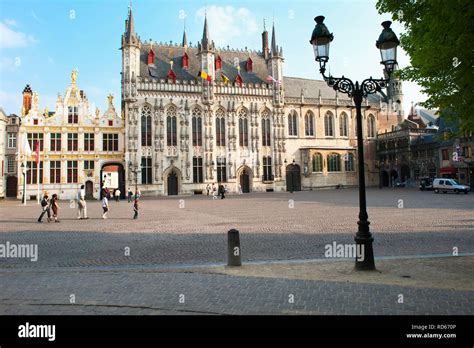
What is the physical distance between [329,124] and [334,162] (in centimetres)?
636

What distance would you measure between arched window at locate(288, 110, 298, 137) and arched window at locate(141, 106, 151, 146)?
2115 cm

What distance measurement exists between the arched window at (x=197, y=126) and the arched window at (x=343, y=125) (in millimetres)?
23632

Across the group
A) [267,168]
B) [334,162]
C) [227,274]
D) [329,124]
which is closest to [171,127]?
[267,168]

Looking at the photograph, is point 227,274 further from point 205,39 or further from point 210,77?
point 205,39

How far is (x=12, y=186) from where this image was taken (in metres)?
44.8

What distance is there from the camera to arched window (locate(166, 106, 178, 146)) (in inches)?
1753

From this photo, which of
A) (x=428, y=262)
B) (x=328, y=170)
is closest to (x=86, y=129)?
(x=328, y=170)

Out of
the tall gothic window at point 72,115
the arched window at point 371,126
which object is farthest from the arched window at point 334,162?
the tall gothic window at point 72,115

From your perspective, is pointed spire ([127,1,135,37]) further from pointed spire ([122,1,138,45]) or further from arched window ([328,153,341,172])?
arched window ([328,153,341,172])

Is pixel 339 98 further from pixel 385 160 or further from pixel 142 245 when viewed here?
pixel 142 245

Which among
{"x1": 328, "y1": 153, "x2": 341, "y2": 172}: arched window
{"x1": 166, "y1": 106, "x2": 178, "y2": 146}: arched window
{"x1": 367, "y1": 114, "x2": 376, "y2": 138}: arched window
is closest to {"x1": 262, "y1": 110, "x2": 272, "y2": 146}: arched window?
{"x1": 328, "y1": 153, "x2": 341, "y2": 172}: arched window
